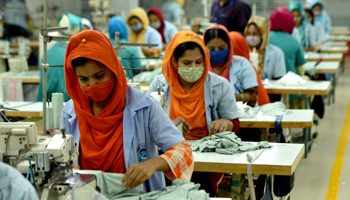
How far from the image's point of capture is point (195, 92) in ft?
→ 12.6

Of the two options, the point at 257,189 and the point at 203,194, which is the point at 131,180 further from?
the point at 257,189

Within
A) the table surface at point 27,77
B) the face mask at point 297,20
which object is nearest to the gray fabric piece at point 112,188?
the table surface at point 27,77

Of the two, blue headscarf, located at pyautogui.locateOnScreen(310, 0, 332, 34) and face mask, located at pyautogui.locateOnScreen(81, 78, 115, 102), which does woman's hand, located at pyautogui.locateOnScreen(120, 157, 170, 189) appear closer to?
face mask, located at pyautogui.locateOnScreen(81, 78, 115, 102)

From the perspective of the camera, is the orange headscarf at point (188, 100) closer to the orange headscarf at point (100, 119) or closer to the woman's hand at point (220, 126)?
the woman's hand at point (220, 126)

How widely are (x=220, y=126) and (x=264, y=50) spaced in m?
3.21

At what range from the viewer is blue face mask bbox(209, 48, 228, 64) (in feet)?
15.4

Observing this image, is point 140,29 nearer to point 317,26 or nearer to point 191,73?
point 317,26

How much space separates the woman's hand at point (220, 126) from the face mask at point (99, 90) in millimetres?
1331

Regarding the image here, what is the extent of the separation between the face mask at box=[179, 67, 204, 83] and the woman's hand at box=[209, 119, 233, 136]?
32 cm

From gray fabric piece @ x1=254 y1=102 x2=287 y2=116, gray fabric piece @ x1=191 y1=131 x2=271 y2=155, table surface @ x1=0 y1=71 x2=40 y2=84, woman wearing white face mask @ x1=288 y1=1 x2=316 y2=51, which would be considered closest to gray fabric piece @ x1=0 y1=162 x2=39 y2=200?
gray fabric piece @ x1=191 y1=131 x2=271 y2=155

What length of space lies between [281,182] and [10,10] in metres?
11.6

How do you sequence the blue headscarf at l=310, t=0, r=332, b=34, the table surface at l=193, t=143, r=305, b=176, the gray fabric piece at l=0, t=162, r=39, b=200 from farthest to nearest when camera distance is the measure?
the blue headscarf at l=310, t=0, r=332, b=34 < the table surface at l=193, t=143, r=305, b=176 < the gray fabric piece at l=0, t=162, r=39, b=200

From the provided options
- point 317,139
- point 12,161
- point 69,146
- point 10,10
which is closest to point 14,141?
point 12,161

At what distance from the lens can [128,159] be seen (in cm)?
244
